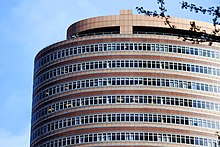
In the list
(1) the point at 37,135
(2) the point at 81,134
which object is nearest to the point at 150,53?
(2) the point at 81,134

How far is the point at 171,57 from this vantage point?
486ft

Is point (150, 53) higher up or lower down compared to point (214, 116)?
higher up

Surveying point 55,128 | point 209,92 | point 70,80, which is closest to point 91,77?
point 70,80

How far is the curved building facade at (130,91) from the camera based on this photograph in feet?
464

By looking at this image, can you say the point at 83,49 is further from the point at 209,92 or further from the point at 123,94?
the point at 209,92

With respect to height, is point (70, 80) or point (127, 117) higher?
point (70, 80)

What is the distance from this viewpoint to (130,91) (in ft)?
475

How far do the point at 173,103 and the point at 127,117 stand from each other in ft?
36.6

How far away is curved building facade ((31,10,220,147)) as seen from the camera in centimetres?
14150

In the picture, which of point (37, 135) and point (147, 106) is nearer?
point (147, 106)

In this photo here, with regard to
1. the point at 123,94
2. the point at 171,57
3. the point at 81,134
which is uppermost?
the point at 171,57

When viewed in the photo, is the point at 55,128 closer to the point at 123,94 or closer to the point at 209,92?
the point at 123,94

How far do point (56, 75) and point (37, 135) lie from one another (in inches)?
619

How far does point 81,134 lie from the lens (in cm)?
14338
